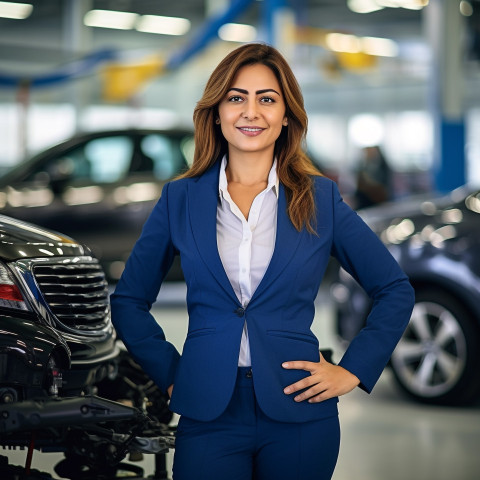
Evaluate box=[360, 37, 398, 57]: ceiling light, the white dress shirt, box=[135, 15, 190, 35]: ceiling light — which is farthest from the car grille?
box=[360, 37, 398, 57]: ceiling light

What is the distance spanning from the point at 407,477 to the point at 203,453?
2.22m

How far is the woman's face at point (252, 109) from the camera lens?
2.65 metres

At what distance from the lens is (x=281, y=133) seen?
2.82m

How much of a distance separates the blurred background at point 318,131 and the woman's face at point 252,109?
2252mm

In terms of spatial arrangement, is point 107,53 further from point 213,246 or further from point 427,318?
point 213,246

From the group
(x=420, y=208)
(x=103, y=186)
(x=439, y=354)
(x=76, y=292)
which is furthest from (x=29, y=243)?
(x=103, y=186)

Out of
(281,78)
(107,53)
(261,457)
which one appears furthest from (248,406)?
(107,53)

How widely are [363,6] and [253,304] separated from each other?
79.1 ft

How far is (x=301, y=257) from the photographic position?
2.53 metres

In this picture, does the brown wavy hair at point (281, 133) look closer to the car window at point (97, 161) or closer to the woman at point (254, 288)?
the woman at point (254, 288)

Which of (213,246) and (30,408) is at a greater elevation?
(213,246)

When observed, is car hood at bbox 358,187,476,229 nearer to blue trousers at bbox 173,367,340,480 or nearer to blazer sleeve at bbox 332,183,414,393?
blazer sleeve at bbox 332,183,414,393

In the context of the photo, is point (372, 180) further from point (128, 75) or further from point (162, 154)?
point (128, 75)

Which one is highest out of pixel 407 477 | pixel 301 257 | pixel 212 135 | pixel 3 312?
pixel 212 135
